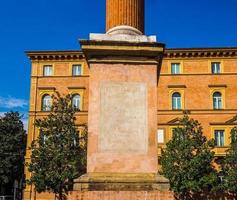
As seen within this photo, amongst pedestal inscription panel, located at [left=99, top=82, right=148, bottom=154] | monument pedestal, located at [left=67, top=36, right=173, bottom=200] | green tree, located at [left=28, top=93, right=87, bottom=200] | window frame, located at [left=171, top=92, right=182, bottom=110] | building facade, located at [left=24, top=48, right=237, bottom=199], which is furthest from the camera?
window frame, located at [left=171, top=92, right=182, bottom=110]

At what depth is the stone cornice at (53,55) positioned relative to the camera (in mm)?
47625

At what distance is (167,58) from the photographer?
155ft

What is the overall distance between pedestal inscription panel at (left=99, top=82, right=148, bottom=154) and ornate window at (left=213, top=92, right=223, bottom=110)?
122 feet

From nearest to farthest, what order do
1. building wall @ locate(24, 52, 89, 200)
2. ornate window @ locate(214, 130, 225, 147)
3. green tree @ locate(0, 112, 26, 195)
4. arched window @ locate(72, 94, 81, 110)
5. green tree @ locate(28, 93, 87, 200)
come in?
green tree @ locate(28, 93, 87, 200)
ornate window @ locate(214, 130, 225, 147)
arched window @ locate(72, 94, 81, 110)
building wall @ locate(24, 52, 89, 200)
green tree @ locate(0, 112, 26, 195)

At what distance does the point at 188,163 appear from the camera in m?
35.3

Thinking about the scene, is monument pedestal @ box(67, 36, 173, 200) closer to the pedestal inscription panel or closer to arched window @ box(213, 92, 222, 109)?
the pedestal inscription panel

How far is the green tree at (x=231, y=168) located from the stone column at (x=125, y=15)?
28676mm

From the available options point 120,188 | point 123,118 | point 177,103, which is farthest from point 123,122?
point 177,103

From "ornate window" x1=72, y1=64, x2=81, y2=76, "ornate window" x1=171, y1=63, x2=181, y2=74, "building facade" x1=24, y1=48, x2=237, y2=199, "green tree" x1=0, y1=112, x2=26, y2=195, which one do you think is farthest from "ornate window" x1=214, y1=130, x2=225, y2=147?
"green tree" x1=0, y1=112, x2=26, y2=195

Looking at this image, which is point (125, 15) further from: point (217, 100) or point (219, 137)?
point (217, 100)

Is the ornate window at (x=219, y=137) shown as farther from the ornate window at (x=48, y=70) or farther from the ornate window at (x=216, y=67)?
the ornate window at (x=48, y=70)

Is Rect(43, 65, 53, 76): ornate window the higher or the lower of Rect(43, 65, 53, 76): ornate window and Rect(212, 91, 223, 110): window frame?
the higher

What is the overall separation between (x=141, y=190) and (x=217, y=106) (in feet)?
125

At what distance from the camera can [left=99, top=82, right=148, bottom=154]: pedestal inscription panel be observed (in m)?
9.23
